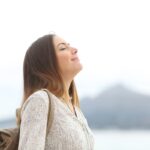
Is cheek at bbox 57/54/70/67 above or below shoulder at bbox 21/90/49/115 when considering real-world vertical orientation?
above

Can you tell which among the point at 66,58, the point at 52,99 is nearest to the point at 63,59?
the point at 66,58

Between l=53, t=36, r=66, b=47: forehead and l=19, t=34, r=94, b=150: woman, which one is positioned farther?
l=53, t=36, r=66, b=47: forehead

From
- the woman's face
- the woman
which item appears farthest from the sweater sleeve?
the woman's face

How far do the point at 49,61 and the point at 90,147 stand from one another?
24cm

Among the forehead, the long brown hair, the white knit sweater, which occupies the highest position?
the forehead

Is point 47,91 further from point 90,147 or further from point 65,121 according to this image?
point 90,147

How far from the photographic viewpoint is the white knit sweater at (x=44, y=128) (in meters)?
1.21

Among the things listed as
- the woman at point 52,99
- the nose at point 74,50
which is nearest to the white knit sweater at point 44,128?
the woman at point 52,99

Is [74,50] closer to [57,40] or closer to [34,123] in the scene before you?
[57,40]

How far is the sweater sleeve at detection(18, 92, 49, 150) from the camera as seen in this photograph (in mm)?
1205

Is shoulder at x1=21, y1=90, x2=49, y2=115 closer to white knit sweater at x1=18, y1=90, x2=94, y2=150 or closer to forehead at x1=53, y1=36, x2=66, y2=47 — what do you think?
white knit sweater at x1=18, y1=90, x2=94, y2=150

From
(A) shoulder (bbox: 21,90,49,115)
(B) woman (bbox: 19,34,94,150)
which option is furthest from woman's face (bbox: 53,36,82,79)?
(A) shoulder (bbox: 21,90,49,115)

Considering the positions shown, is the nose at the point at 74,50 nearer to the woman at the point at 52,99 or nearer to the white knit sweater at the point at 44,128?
the woman at the point at 52,99

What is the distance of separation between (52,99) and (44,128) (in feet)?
0.27
